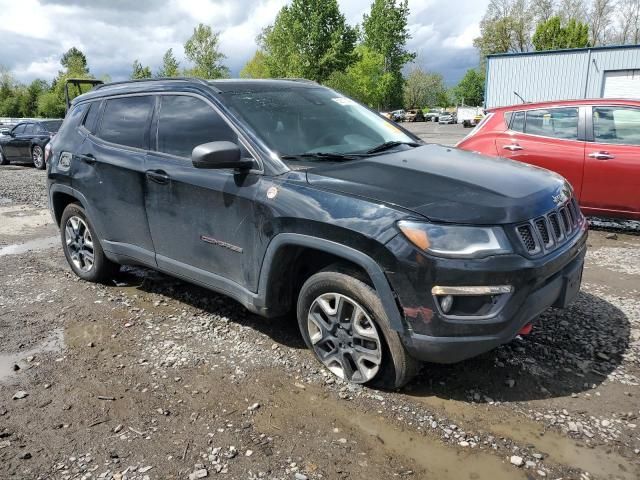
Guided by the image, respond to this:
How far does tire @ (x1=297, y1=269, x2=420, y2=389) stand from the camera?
2.92 metres

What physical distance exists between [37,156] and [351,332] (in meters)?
15.9

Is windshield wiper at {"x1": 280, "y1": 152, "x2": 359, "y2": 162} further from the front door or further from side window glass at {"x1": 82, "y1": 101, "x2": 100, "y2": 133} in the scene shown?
side window glass at {"x1": 82, "y1": 101, "x2": 100, "y2": 133}

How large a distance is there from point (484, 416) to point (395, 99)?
83189mm

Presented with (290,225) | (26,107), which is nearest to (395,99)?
(26,107)

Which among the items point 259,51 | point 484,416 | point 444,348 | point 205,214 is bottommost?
point 484,416

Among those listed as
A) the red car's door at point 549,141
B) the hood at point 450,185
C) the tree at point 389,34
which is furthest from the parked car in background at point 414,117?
the hood at point 450,185

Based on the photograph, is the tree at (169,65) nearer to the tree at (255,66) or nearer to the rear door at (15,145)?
the tree at (255,66)

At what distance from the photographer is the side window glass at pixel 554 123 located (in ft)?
21.3

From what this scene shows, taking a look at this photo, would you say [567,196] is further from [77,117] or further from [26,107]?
[26,107]

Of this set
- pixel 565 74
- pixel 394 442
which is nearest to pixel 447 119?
pixel 565 74

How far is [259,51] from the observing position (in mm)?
62500

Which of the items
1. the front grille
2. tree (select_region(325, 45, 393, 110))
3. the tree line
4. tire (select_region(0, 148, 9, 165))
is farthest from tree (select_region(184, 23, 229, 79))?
the front grille

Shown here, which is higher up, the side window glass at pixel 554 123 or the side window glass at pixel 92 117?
the side window glass at pixel 92 117

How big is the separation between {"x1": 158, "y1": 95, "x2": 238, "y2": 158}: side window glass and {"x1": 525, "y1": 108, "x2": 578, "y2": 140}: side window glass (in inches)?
181
